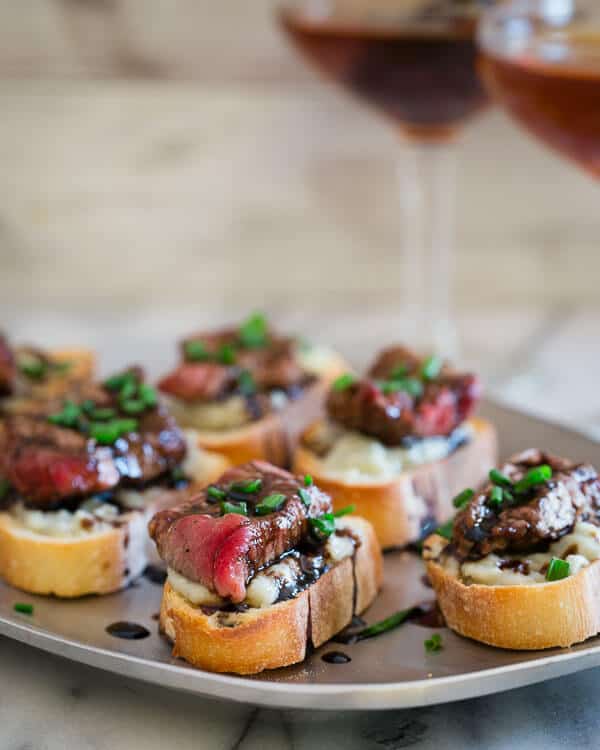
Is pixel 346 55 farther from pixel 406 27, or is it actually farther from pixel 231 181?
pixel 231 181

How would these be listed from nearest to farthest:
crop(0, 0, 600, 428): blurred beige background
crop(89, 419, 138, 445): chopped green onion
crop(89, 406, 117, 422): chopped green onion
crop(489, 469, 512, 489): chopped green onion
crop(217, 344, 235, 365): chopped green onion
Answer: crop(489, 469, 512, 489): chopped green onion, crop(89, 419, 138, 445): chopped green onion, crop(89, 406, 117, 422): chopped green onion, crop(217, 344, 235, 365): chopped green onion, crop(0, 0, 600, 428): blurred beige background

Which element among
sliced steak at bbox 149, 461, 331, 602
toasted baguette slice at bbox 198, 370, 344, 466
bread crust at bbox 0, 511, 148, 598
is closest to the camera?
sliced steak at bbox 149, 461, 331, 602

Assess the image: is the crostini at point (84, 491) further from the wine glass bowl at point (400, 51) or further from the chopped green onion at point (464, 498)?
the wine glass bowl at point (400, 51)

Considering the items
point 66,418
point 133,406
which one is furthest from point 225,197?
point 66,418

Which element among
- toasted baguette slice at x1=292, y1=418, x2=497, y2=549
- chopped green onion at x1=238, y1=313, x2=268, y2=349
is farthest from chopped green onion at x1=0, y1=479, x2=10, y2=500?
chopped green onion at x1=238, y1=313, x2=268, y2=349

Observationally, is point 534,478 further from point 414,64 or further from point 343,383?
point 414,64

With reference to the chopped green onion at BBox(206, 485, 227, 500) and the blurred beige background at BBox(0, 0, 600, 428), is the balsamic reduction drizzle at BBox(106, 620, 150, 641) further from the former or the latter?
the blurred beige background at BBox(0, 0, 600, 428)

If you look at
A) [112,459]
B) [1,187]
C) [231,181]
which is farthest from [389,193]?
[112,459]
